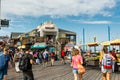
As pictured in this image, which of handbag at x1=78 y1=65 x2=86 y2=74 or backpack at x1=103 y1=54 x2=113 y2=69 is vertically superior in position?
backpack at x1=103 y1=54 x2=113 y2=69

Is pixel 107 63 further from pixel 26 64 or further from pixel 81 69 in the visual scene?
pixel 26 64

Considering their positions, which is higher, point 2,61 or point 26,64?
point 2,61

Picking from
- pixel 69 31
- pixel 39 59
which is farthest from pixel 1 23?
pixel 69 31

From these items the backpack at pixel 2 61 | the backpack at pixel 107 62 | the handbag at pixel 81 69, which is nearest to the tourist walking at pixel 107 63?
the backpack at pixel 107 62

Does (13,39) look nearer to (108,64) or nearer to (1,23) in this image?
(1,23)

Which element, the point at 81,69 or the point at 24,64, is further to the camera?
the point at 24,64

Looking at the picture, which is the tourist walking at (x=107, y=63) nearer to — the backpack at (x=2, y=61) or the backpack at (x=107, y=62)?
the backpack at (x=107, y=62)

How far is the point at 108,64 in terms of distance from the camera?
11.6 meters

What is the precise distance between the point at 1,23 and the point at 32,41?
30611 millimetres

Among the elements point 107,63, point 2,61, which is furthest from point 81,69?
point 2,61

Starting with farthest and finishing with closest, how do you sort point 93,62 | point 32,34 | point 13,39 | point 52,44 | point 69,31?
point 13,39 < point 69,31 < point 32,34 < point 52,44 < point 93,62

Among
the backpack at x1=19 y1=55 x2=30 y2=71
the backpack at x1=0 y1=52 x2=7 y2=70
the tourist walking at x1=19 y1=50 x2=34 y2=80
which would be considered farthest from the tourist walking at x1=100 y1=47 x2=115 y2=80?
the backpack at x1=0 y1=52 x2=7 y2=70

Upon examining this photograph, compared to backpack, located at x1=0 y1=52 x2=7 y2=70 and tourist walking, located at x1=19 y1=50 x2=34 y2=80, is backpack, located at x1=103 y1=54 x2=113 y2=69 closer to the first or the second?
tourist walking, located at x1=19 y1=50 x2=34 y2=80

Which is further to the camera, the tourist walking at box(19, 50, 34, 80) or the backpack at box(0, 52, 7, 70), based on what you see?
the backpack at box(0, 52, 7, 70)
